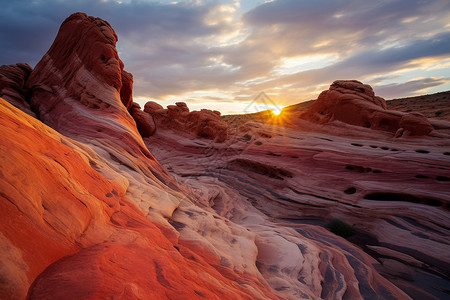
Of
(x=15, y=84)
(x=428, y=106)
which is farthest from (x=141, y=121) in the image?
(x=428, y=106)

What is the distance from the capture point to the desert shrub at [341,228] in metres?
11.8

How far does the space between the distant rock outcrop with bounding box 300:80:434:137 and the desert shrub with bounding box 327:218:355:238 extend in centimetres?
876

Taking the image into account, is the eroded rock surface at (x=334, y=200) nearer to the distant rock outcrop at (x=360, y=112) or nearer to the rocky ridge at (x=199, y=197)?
the rocky ridge at (x=199, y=197)

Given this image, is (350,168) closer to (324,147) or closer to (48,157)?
(324,147)

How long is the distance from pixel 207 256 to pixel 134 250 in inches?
68.4

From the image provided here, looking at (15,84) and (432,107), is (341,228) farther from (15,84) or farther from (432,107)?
(432,107)

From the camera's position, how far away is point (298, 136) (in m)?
19.6

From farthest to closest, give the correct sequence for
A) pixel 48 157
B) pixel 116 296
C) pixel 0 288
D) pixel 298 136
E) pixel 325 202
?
pixel 298 136 < pixel 325 202 < pixel 48 157 < pixel 116 296 < pixel 0 288

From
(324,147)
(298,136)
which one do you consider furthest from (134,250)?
(298,136)

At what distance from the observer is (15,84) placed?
1417 centimetres

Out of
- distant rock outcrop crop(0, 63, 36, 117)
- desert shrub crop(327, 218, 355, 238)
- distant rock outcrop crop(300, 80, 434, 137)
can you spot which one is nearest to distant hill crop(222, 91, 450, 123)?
distant rock outcrop crop(300, 80, 434, 137)

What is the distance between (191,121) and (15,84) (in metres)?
15.2

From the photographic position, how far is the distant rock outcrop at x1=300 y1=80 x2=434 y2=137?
15188 millimetres

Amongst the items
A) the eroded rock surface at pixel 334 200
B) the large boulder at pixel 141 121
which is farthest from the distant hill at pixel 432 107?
the large boulder at pixel 141 121
